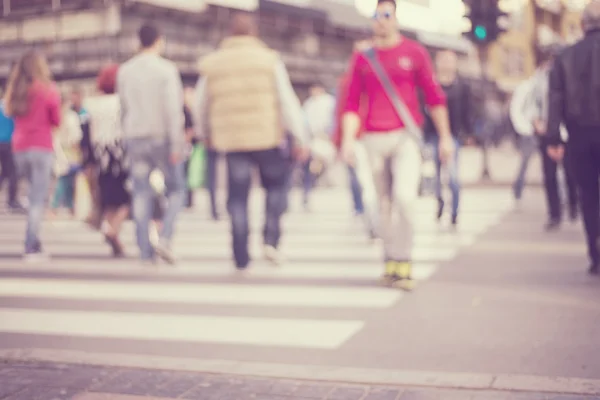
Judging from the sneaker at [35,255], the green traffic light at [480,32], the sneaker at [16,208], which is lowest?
the sneaker at [16,208]

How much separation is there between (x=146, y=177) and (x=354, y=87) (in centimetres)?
237

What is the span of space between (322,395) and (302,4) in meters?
36.0

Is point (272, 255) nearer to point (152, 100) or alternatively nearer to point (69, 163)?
point (152, 100)

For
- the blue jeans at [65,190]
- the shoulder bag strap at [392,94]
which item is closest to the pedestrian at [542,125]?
the shoulder bag strap at [392,94]

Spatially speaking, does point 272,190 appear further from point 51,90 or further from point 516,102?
point 516,102

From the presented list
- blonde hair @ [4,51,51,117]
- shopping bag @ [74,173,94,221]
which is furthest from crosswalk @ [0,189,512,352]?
shopping bag @ [74,173,94,221]

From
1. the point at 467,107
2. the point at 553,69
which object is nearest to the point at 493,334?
the point at 553,69

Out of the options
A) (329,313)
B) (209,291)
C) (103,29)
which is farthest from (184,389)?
(103,29)

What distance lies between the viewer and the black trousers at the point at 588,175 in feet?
23.4

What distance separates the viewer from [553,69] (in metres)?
7.23

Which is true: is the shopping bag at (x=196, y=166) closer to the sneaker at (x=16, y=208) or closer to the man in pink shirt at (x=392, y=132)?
the sneaker at (x=16, y=208)

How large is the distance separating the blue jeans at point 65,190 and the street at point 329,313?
449 cm

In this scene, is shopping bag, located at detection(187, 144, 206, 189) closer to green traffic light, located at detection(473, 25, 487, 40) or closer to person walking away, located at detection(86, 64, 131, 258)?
green traffic light, located at detection(473, 25, 487, 40)

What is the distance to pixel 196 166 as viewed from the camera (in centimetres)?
1666
